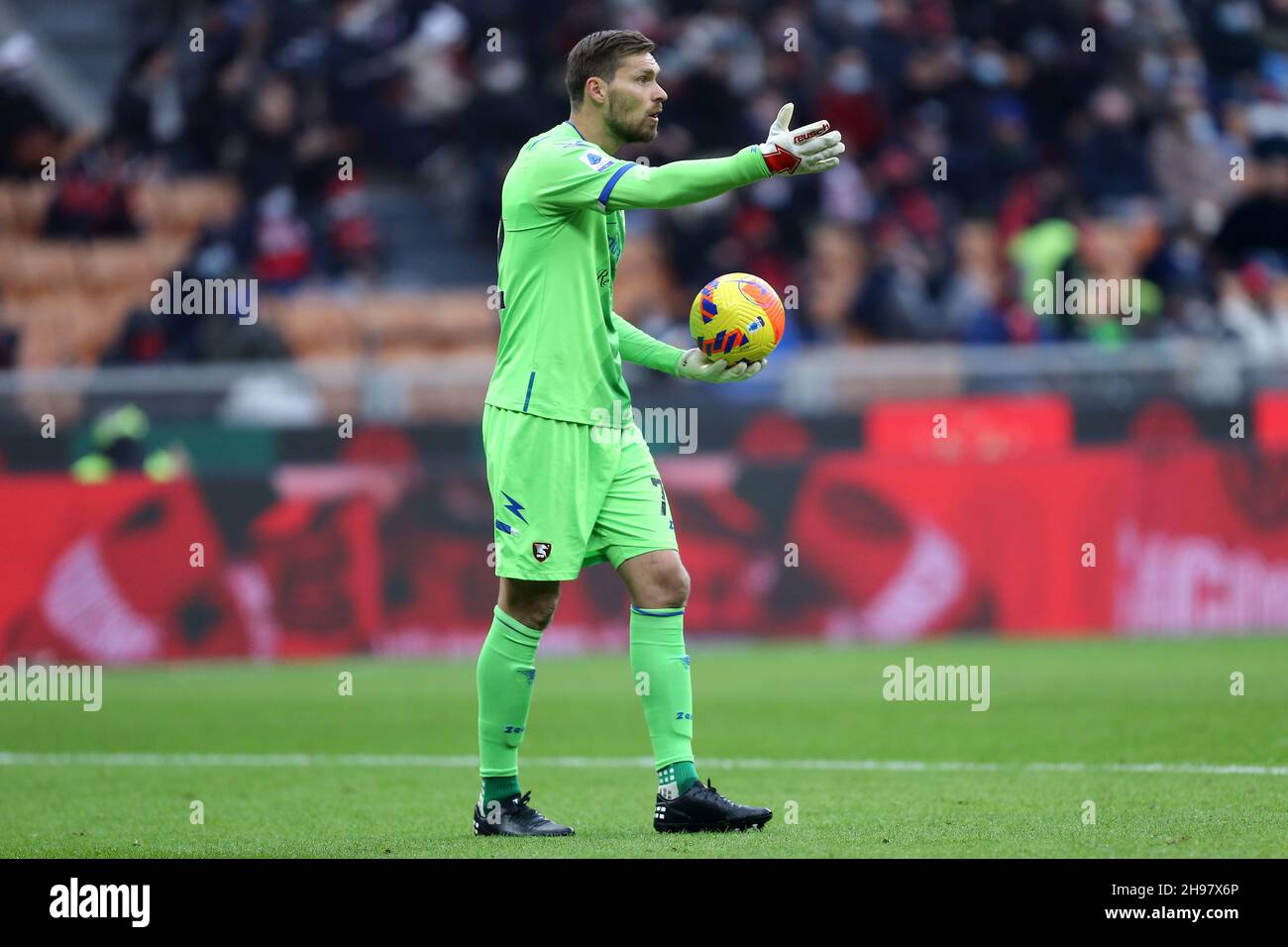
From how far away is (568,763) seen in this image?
9188 millimetres

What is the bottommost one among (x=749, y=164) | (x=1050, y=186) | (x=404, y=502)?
(x=404, y=502)

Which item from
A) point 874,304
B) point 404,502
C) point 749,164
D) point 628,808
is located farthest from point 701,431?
point 749,164

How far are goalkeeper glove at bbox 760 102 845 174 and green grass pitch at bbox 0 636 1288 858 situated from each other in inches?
79.6

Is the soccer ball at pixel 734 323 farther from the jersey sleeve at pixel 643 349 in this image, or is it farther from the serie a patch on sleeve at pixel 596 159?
the serie a patch on sleeve at pixel 596 159

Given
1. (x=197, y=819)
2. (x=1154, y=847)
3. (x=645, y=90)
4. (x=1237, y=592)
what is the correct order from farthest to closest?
(x=1237, y=592), (x=197, y=819), (x=645, y=90), (x=1154, y=847)

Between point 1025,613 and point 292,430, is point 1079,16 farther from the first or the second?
point 292,430

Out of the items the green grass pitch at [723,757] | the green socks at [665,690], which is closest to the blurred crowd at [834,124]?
the green grass pitch at [723,757]

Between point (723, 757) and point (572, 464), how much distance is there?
2.88 m

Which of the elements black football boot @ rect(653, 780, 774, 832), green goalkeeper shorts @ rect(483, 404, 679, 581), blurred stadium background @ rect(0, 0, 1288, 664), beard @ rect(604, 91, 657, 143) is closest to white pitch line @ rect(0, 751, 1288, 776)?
black football boot @ rect(653, 780, 774, 832)

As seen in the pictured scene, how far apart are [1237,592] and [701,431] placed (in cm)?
396

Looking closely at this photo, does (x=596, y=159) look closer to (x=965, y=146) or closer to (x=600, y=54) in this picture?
(x=600, y=54)

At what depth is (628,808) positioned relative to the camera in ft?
24.6

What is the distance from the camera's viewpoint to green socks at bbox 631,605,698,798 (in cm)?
671

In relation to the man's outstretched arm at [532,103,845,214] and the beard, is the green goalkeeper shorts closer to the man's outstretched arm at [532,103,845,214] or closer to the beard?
the man's outstretched arm at [532,103,845,214]
